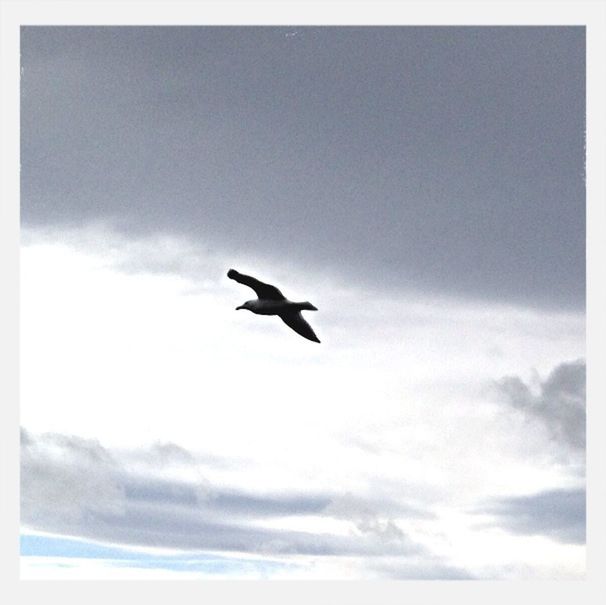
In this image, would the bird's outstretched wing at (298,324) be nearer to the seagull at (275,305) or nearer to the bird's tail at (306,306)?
the seagull at (275,305)

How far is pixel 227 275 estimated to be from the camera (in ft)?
235

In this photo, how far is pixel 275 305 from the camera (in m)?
74.1

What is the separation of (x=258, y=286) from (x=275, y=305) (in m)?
1.77

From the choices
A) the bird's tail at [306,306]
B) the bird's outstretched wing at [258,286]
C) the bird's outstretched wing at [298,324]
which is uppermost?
the bird's outstretched wing at [258,286]

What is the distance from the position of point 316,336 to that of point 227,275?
23.0 ft

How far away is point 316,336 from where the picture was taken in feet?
250

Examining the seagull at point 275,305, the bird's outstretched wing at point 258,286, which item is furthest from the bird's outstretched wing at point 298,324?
the bird's outstretched wing at point 258,286

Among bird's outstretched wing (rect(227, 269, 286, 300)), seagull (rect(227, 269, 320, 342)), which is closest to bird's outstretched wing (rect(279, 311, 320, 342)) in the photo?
seagull (rect(227, 269, 320, 342))

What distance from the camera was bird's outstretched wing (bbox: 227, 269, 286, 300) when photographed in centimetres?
7162

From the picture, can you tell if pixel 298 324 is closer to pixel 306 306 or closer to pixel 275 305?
pixel 275 305

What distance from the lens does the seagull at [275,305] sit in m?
72.2

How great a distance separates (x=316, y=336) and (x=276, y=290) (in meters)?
4.35

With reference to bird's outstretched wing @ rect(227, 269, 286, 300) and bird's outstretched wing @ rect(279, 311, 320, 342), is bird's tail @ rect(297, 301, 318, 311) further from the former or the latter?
bird's outstretched wing @ rect(279, 311, 320, 342)

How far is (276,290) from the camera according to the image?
73.0 metres
